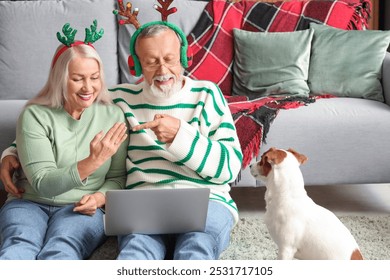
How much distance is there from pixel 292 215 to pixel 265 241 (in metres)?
0.58

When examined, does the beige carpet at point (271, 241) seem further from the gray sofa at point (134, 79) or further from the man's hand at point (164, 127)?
the man's hand at point (164, 127)

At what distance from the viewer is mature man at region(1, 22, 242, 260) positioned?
65.9 inches

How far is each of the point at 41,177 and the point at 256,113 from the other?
1057mm

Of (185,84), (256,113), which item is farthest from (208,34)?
(185,84)

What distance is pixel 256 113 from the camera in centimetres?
246

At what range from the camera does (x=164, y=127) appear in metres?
1.63

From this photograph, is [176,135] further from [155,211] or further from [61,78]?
[61,78]

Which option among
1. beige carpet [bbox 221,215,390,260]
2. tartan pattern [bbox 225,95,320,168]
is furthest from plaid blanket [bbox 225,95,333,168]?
beige carpet [bbox 221,215,390,260]

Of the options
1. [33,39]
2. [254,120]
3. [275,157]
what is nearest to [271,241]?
[254,120]

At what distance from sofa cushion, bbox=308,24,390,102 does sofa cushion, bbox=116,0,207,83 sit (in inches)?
24.6

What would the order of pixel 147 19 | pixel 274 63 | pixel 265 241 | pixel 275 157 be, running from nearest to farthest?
pixel 275 157
pixel 265 241
pixel 274 63
pixel 147 19

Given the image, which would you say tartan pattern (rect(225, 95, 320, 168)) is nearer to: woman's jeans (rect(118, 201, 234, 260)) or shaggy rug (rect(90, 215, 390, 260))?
shaggy rug (rect(90, 215, 390, 260))

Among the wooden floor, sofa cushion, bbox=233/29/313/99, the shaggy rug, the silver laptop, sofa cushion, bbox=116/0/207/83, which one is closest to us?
the silver laptop
